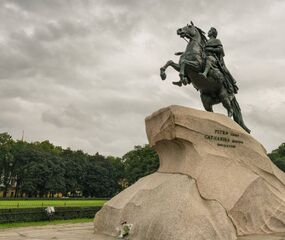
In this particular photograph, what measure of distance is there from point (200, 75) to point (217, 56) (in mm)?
1483

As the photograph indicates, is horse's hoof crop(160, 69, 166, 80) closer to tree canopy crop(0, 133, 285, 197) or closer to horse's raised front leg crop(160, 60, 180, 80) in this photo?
horse's raised front leg crop(160, 60, 180, 80)

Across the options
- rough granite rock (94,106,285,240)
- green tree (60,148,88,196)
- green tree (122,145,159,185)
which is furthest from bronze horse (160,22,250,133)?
green tree (60,148,88,196)

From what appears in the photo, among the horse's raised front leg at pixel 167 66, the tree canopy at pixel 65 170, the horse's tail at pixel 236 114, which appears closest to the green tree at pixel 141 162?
the tree canopy at pixel 65 170

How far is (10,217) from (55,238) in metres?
9.51

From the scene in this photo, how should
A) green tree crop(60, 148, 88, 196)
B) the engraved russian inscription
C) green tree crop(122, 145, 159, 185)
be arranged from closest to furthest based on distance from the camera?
the engraved russian inscription < green tree crop(122, 145, 159, 185) < green tree crop(60, 148, 88, 196)

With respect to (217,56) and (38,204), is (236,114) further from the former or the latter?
(38,204)

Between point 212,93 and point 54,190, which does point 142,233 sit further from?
point 54,190

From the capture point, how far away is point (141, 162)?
179 ft

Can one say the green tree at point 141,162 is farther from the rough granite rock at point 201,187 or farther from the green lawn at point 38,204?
the rough granite rock at point 201,187

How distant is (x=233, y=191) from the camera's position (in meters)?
11.7

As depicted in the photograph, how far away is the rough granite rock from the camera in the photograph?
34.3ft

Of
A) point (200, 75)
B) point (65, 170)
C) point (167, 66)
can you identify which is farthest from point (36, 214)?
point (65, 170)

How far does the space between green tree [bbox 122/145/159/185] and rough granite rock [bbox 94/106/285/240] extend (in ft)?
116

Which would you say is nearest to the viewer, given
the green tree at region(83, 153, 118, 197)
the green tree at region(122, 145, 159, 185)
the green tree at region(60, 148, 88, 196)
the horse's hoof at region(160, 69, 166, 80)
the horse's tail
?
the horse's hoof at region(160, 69, 166, 80)
